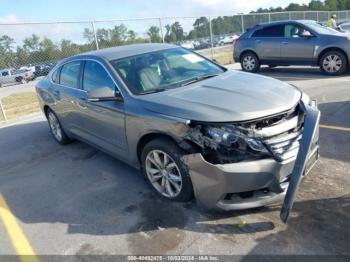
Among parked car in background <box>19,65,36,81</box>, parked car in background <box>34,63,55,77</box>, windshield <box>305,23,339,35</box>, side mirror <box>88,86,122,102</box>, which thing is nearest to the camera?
side mirror <box>88,86,122,102</box>

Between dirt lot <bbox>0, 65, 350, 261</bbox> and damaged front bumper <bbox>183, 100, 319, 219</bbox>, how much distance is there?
25 centimetres

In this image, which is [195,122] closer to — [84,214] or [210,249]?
[210,249]

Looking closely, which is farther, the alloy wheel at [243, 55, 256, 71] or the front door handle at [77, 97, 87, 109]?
the alloy wheel at [243, 55, 256, 71]

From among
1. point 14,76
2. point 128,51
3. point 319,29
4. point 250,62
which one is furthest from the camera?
point 14,76

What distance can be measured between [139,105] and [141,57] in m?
1.04

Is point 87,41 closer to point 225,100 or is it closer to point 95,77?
point 95,77

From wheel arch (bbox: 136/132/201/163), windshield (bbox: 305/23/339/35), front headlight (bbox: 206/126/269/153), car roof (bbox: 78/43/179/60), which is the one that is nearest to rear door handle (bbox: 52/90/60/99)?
car roof (bbox: 78/43/179/60)

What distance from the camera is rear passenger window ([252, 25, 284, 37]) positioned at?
37.5 ft

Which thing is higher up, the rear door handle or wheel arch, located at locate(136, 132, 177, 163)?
the rear door handle

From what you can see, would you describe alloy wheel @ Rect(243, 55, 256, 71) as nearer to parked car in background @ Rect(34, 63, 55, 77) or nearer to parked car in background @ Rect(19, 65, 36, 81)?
parked car in background @ Rect(34, 63, 55, 77)

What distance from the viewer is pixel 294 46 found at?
1100 centimetres

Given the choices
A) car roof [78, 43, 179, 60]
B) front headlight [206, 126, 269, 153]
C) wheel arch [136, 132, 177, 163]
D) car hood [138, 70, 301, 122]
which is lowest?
wheel arch [136, 132, 177, 163]

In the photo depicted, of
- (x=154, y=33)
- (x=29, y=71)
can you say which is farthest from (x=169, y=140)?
(x=29, y=71)

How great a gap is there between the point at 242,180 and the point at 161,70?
197 cm
